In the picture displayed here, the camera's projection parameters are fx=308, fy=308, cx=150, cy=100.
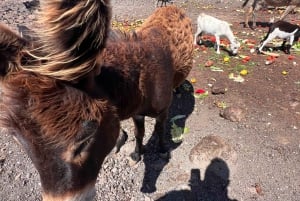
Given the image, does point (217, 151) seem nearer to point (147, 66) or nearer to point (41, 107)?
point (147, 66)

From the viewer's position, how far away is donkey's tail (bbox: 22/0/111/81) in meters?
1.66

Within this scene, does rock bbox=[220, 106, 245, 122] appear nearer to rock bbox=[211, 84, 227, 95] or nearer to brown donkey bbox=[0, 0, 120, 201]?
rock bbox=[211, 84, 227, 95]

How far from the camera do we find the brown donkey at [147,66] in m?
2.97

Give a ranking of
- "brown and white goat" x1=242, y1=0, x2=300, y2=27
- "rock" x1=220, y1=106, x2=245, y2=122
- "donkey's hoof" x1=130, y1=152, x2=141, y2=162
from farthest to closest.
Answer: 1. "brown and white goat" x1=242, y1=0, x2=300, y2=27
2. "rock" x1=220, y1=106, x2=245, y2=122
3. "donkey's hoof" x1=130, y1=152, x2=141, y2=162

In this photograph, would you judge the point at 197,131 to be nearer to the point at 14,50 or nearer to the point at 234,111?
the point at 234,111

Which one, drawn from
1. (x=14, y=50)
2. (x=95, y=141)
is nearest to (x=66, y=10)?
(x=14, y=50)

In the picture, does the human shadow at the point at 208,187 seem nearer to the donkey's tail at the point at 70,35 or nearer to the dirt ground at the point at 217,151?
the dirt ground at the point at 217,151

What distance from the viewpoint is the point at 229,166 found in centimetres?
479

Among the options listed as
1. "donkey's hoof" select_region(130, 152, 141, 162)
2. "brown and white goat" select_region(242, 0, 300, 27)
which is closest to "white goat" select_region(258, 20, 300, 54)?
"brown and white goat" select_region(242, 0, 300, 27)

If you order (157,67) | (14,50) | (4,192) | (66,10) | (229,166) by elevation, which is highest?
(66,10)

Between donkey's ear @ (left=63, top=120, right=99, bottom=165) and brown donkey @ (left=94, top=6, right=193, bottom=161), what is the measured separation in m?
0.32

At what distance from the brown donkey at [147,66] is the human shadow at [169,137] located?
18 cm

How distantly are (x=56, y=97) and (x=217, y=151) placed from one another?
350cm

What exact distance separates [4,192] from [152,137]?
8.05 ft
